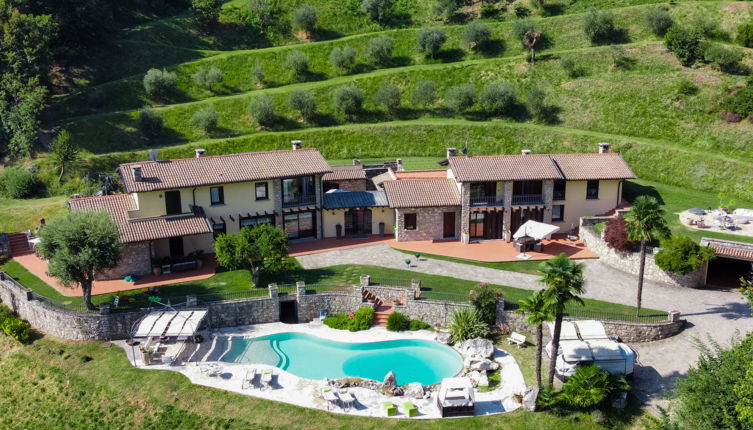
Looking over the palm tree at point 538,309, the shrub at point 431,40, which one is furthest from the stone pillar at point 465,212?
the shrub at point 431,40

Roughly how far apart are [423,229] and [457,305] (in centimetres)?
1396

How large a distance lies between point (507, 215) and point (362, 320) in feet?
61.0

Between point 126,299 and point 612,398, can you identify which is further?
point 126,299

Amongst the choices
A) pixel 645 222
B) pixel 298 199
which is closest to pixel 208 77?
pixel 298 199

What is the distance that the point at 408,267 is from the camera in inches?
1961

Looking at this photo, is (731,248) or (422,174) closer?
(731,248)

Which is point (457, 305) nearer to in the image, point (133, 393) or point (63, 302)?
point (133, 393)

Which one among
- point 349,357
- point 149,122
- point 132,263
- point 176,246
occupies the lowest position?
point 349,357

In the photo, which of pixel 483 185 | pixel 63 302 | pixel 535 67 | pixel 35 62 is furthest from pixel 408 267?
pixel 35 62

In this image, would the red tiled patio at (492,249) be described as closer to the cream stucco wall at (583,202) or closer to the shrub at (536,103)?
the cream stucco wall at (583,202)

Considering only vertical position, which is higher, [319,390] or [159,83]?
[159,83]

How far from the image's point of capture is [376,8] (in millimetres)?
101750

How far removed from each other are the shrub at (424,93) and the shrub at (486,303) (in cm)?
4386

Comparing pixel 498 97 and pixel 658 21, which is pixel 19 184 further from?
pixel 658 21
